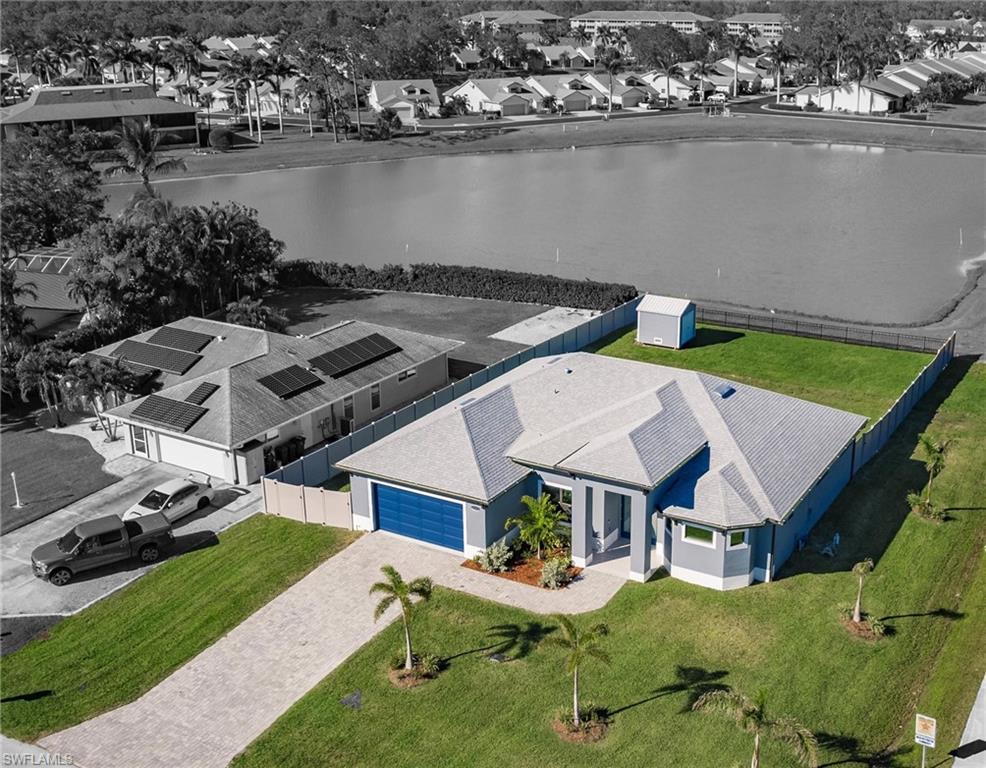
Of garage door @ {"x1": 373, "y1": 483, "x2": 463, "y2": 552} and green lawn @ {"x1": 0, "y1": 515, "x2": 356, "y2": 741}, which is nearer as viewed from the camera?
green lawn @ {"x1": 0, "y1": 515, "x2": 356, "y2": 741}

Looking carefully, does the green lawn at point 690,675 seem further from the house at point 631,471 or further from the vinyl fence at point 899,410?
the vinyl fence at point 899,410

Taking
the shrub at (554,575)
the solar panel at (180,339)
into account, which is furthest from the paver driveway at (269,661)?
the solar panel at (180,339)

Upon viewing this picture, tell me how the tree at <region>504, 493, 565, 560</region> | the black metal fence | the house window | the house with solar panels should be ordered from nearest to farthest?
the house window, the tree at <region>504, 493, 565, 560</region>, the house with solar panels, the black metal fence

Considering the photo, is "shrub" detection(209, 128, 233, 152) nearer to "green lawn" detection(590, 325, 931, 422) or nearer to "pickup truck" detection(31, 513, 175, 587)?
"green lawn" detection(590, 325, 931, 422)

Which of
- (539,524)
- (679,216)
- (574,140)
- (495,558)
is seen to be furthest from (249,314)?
(574,140)

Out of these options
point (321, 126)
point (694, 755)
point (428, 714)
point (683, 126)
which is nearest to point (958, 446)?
point (694, 755)

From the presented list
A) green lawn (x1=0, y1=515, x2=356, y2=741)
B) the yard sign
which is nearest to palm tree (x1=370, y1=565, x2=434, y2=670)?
green lawn (x1=0, y1=515, x2=356, y2=741)

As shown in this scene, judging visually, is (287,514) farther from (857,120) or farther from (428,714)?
(857,120)

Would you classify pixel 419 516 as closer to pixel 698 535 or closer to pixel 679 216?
pixel 698 535
